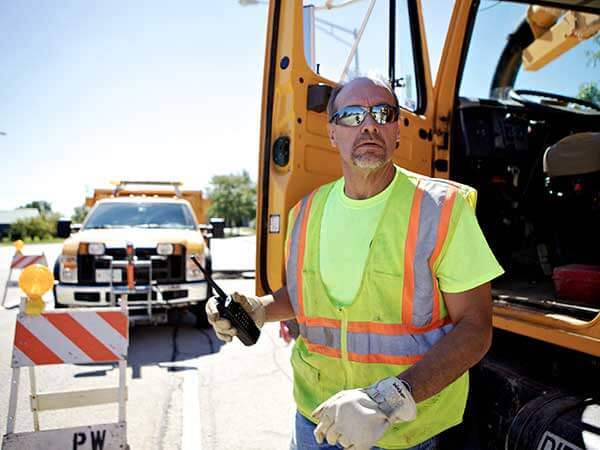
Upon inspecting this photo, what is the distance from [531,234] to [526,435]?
223 centimetres

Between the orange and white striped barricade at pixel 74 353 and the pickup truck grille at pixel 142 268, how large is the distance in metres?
3.26

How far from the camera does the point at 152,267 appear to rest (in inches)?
247

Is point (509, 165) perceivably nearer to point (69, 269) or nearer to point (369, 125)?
point (369, 125)

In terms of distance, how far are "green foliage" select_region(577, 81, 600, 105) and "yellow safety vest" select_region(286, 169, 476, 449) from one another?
8.34ft

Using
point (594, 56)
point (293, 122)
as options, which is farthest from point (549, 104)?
point (293, 122)

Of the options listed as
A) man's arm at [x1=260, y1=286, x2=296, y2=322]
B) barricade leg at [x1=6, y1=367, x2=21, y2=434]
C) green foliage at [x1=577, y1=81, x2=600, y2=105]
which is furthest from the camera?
green foliage at [x1=577, y1=81, x2=600, y2=105]

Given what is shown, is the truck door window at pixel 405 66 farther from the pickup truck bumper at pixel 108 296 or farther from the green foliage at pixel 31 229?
the green foliage at pixel 31 229

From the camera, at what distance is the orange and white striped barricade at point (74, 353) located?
2684 millimetres

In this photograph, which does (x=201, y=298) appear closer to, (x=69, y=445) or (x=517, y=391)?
(x=69, y=445)

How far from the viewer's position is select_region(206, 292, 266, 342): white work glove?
1.78 metres

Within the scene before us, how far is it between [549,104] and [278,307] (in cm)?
294

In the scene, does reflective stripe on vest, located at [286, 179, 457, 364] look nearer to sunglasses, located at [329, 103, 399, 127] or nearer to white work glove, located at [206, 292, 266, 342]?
sunglasses, located at [329, 103, 399, 127]

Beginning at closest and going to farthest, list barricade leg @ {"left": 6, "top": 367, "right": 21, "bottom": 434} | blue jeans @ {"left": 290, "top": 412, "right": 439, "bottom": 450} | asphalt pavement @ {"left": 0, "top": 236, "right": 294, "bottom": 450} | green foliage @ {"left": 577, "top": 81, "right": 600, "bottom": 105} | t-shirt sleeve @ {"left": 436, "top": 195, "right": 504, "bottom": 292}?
t-shirt sleeve @ {"left": 436, "top": 195, "right": 504, "bottom": 292} < blue jeans @ {"left": 290, "top": 412, "right": 439, "bottom": 450} < barricade leg @ {"left": 6, "top": 367, "right": 21, "bottom": 434} < green foliage @ {"left": 577, "top": 81, "right": 600, "bottom": 105} < asphalt pavement @ {"left": 0, "top": 236, "right": 294, "bottom": 450}

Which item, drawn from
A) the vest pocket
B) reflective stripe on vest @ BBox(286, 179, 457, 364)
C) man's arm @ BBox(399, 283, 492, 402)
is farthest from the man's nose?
man's arm @ BBox(399, 283, 492, 402)
